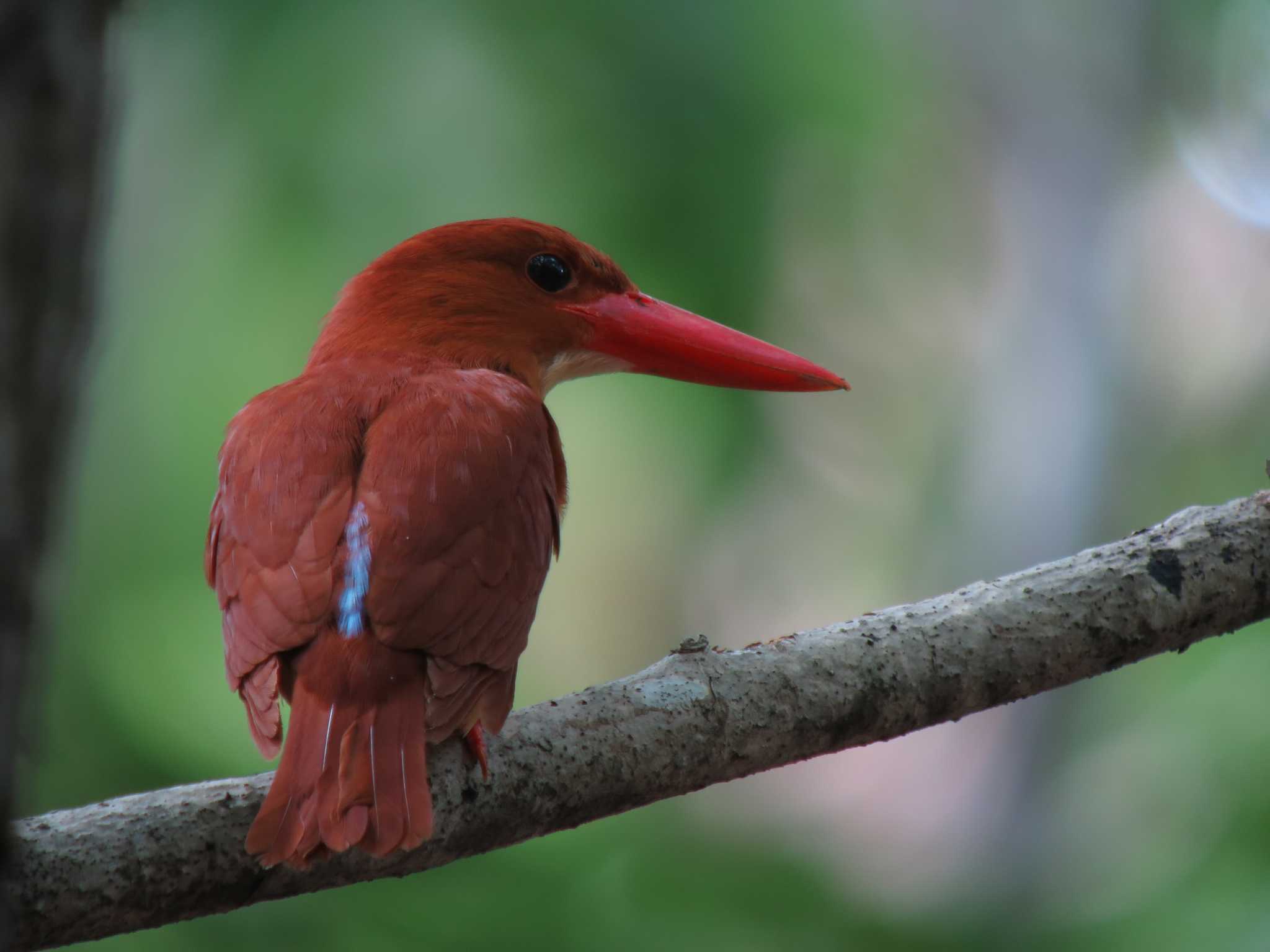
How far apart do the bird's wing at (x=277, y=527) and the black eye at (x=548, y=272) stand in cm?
65

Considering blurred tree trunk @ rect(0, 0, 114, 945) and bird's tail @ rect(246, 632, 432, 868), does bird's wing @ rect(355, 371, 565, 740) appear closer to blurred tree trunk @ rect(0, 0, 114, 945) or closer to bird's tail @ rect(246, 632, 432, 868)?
bird's tail @ rect(246, 632, 432, 868)

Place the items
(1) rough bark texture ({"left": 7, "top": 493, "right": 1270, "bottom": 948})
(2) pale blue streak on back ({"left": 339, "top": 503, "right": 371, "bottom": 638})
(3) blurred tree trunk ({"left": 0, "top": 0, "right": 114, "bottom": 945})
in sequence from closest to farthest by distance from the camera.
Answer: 1. (3) blurred tree trunk ({"left": 0, "top": 0, "right": 114, "bottom": 945})
2. (1) rough bark texture ({"left": 7, "top": 493, "right": 1270, "bottom": 948})
3. (2) pale blue streak on back ({"left": 339, "top": 503, "right": 371, "bottom": 638})

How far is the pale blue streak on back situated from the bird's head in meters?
0.60

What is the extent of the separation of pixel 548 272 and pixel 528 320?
0.14 m

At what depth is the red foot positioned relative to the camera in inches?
70.3

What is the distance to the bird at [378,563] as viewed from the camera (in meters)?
1.64

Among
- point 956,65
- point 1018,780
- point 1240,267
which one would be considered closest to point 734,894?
point 1018,780

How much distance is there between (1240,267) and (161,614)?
5.27m

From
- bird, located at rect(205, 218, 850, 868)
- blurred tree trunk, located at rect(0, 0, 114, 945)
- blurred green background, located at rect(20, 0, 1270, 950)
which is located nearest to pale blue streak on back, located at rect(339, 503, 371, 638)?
bird, located at rect(205, 218, 850, 868)

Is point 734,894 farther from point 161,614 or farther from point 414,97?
point 414,97

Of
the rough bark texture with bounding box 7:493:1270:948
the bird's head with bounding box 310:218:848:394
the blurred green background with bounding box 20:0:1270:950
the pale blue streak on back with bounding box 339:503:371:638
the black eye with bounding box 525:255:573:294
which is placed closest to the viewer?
the rough bark texture with bounding box 7:493:1270:948

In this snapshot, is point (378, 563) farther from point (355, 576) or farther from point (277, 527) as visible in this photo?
point (277, 527)

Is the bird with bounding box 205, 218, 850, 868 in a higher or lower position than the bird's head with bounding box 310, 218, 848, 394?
lower

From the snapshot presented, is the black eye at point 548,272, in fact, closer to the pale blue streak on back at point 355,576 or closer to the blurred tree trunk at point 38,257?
the pale blue streak on back at point 355,576
